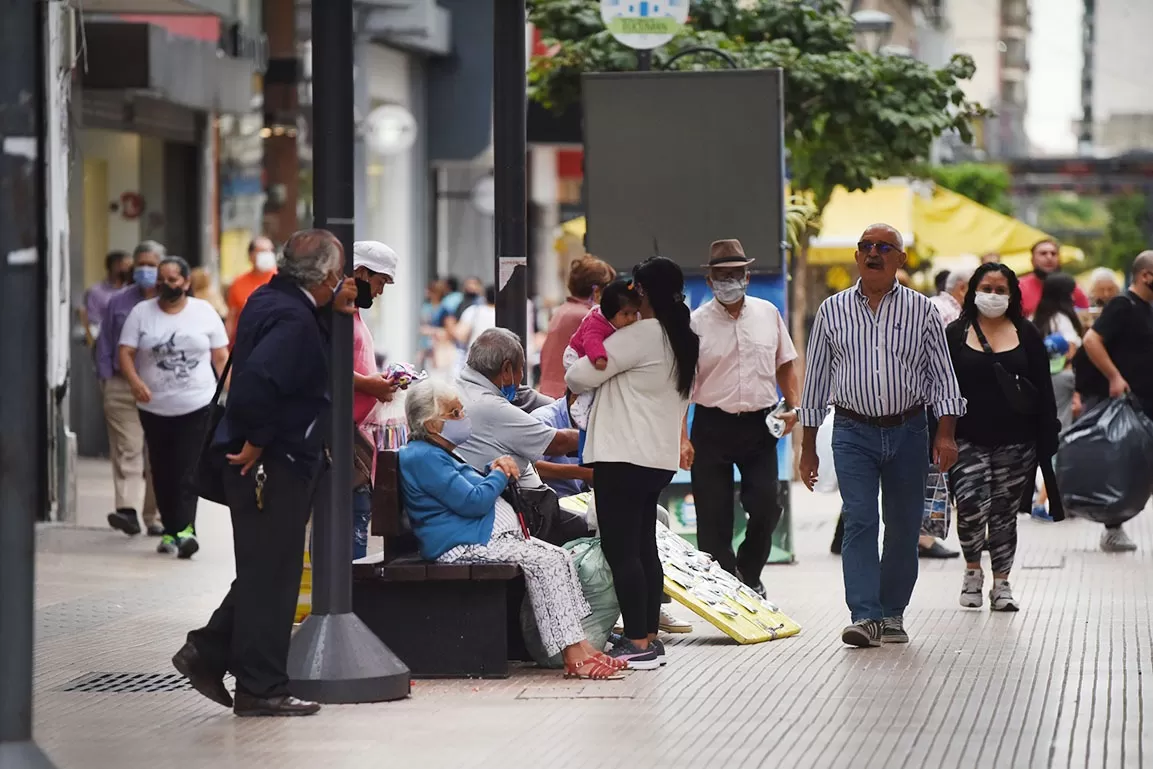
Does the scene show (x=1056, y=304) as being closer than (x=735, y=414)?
No

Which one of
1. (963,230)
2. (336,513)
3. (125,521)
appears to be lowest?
(125,521)

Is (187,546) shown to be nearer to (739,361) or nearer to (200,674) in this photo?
(739,361)

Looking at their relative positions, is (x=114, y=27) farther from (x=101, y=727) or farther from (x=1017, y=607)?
(x=101, y=727)

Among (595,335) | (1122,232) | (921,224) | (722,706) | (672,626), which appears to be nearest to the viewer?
(722,706)

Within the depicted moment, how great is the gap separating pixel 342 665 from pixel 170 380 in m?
5.80

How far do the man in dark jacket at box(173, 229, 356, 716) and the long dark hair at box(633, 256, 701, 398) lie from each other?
1.56m

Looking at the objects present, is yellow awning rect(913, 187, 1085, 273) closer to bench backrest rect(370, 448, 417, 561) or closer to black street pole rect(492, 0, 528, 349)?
black street pole rect(492, 0, 528, 349)

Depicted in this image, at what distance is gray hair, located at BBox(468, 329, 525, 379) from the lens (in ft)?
29.5

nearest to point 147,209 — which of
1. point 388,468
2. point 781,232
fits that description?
point 781,232

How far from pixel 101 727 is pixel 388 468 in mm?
1560

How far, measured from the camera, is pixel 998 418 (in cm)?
1080

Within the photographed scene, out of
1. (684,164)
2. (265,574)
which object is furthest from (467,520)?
(684,164)

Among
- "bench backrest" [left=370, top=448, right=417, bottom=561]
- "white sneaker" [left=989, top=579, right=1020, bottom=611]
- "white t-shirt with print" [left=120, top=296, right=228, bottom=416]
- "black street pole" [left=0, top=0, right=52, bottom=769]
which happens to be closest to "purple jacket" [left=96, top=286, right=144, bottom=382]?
"white t-shirt with print" [left=120, top=296, right=228, bottom=416]

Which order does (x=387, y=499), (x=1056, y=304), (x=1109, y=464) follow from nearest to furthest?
(x=387, y=499) < (x=1109, y=464) < (x=1056, y=304)
